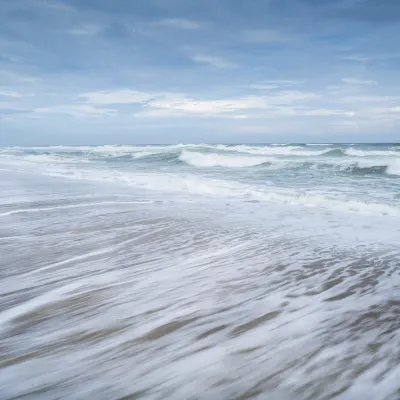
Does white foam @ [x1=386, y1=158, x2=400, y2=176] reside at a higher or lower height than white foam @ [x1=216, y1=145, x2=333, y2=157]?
lower

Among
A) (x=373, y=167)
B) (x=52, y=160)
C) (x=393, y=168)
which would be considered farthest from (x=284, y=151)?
(x=52, y=160)

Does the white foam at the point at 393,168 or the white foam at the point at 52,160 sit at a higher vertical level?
the white foam at the point at 52,160

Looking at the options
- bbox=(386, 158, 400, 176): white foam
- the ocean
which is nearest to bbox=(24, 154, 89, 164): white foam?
bbox=(386, 158, 400, 176): white foam

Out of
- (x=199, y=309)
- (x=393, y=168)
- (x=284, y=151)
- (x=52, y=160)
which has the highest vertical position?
(x=284, y=151)

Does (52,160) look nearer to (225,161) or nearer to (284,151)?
(225,161)

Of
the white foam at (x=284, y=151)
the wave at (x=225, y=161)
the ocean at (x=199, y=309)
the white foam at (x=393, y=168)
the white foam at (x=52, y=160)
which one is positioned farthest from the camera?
the white foam at (x=284, y=151)

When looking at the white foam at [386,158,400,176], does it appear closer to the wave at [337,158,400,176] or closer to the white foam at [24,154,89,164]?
the wave at [337,158,400,176]

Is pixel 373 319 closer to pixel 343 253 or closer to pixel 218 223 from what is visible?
pixel 343 253

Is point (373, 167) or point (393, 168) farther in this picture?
point (373, 167)

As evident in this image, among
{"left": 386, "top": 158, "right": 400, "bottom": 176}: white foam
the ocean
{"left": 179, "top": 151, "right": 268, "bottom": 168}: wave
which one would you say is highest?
{"left": 179, "top": 151, "right": 268, "bottom": 168}: wave

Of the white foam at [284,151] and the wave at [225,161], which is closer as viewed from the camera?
the wave at [225,161]

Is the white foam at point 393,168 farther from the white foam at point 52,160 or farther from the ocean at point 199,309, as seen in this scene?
the white foam at point 52,160

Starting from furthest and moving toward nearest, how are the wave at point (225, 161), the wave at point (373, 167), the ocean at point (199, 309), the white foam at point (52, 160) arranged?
the white foam at point (52, 160) → the wave at point (225, 161) → the wave at point (373, 167) → the ocean at point (199, 309)

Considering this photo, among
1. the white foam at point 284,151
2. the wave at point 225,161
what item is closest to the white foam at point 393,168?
the wave at point 225,161
